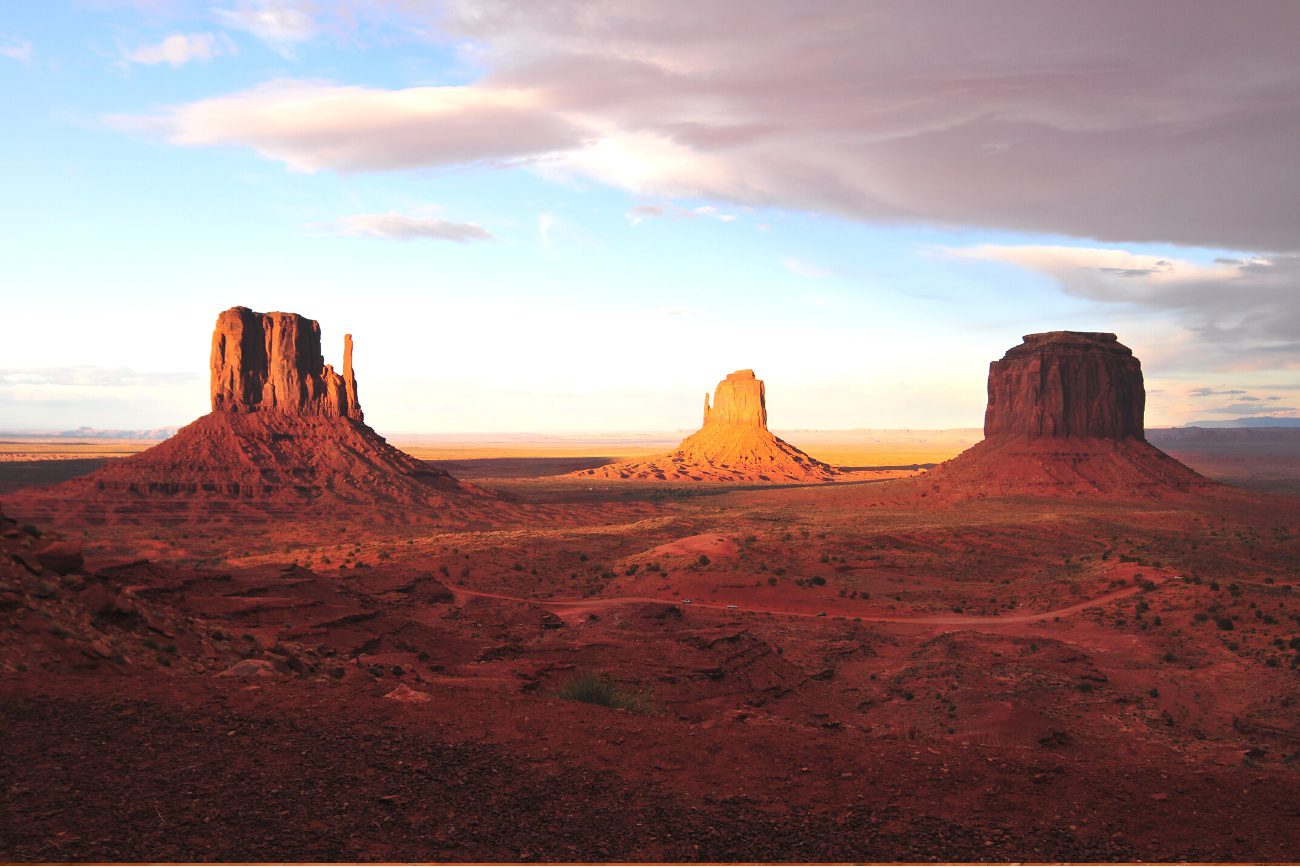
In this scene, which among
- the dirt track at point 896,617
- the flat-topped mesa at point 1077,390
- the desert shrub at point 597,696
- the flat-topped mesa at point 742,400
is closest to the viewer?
A: the desert shrub at point 597,696

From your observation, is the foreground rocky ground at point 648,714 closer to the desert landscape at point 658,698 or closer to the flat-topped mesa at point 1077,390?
the desert landscape at point 658,698

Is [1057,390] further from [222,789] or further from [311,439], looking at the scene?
[222,789]

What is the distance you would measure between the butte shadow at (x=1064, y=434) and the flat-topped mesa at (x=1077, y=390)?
4.4 inches

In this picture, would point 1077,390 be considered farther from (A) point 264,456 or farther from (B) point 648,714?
(B) point 648,714

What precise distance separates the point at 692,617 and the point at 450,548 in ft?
74.3

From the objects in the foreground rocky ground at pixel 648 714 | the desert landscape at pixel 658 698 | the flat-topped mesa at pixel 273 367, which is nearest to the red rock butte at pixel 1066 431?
the desert landscape at pixel 658 698

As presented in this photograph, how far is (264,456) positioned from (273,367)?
1095 cm

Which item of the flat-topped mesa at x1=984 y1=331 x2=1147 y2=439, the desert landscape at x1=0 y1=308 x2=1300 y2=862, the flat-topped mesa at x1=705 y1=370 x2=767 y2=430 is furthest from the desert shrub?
the flat-topped mesa at x1=705 y1=370 x2=767 y2=430

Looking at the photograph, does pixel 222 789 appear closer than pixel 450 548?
Yes

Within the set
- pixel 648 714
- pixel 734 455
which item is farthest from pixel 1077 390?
pixel 648 714

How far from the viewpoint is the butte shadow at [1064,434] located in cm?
8700

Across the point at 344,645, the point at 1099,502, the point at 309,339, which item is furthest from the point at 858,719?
the point at 309,339

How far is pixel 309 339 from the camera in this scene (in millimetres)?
86688

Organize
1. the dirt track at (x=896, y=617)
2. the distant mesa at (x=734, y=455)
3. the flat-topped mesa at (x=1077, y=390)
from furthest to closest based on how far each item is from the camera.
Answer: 1. the distant mesa at (x=734, y=455)
2. the flat-topped mesa at (x=1077, y=390)
3. the dirt track at (x=896, y=617)
